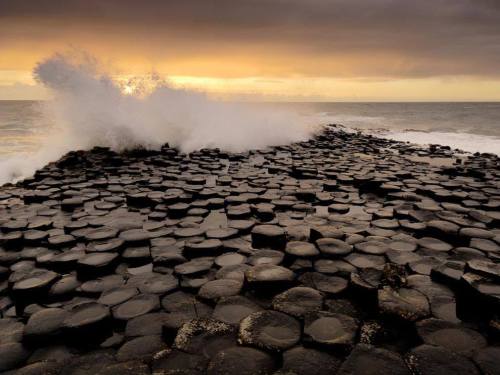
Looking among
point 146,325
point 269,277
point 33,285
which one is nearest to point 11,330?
point 33,285

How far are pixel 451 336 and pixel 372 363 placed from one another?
702mm

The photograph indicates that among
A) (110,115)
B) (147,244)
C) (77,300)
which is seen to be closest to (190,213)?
(147,244)

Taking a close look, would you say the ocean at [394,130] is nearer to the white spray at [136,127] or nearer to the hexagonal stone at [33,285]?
the white spray at [136,127]

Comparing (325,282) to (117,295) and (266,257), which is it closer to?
(266,257)

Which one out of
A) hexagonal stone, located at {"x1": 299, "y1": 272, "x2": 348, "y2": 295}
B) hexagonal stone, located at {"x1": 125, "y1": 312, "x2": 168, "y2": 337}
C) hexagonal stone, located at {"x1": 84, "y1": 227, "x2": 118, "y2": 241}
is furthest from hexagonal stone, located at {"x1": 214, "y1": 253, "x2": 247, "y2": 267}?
hexagonal stone, located at {"x1": 84, "y1": 227, "x2": 118, "y2": 241}

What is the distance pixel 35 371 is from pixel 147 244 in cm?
202

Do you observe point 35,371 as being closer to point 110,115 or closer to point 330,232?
point 330,232

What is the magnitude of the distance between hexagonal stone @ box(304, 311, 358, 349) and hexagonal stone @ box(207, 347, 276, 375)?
1.08 feet

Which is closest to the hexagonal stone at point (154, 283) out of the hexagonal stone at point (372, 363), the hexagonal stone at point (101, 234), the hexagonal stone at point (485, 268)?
the hexagonal stone at point (101, 234)

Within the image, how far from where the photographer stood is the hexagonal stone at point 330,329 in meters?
2.12

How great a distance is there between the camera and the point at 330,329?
2244mm

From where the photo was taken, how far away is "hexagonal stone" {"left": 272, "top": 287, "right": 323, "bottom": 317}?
8.13ft

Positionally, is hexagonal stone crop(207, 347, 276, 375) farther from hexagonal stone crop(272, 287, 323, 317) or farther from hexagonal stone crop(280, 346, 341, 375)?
hexagonal stone crop(272, 287, 323, 317)

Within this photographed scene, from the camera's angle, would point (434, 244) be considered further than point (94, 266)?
Yes
